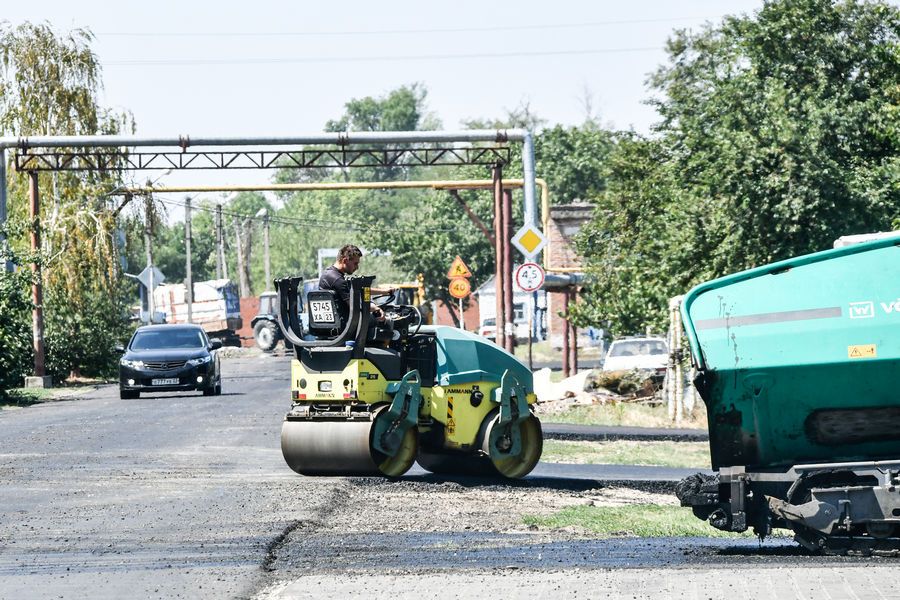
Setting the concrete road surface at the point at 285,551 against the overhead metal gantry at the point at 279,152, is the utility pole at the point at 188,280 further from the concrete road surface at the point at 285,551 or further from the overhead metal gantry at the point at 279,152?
the concrete road surface at the point at 285,551

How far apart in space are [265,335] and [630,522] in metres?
59.8

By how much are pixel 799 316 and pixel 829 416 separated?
72cm

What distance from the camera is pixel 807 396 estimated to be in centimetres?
1029

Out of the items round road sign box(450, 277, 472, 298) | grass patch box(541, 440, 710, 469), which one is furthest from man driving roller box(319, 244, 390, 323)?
round road sign box(450, 277, 472, 298)

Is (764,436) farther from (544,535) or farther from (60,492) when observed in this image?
(60,492)

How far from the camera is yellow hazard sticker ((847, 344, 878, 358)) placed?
32.4 feet

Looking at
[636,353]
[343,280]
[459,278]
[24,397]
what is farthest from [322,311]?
[459,278]

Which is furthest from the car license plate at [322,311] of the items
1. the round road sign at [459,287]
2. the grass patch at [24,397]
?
the round road sign at [459,287]

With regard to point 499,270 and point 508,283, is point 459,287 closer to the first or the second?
point 499,270

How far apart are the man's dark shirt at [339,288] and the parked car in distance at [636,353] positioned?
2161 centimetres

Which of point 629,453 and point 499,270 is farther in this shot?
point 499,270

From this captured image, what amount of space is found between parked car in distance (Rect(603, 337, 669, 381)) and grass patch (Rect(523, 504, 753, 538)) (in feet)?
72.2

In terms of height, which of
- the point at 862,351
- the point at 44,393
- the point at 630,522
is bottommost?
the point at 44,393

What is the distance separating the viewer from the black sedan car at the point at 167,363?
32.9m
